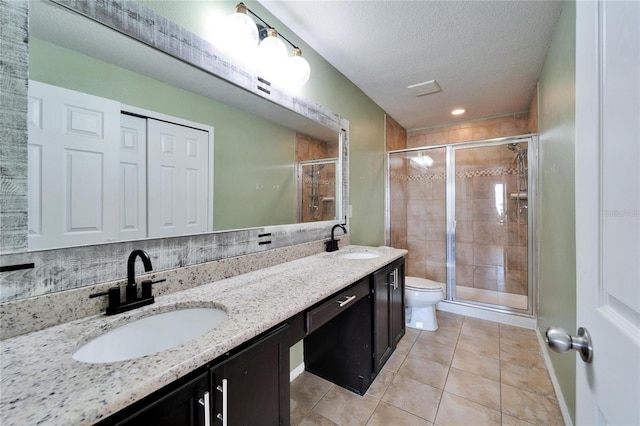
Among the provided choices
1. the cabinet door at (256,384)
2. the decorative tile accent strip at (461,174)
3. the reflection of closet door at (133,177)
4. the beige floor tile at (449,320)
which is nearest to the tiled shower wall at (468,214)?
the decorative tile accent strip at (461,174)

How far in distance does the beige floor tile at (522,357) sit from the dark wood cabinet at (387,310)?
79 centimetres

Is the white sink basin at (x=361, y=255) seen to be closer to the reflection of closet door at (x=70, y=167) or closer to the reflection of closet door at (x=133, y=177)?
the reflection of closet door at (x=133, y=177)

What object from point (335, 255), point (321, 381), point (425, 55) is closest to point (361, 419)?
point (321, 381)

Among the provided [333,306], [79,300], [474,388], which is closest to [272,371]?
[333,306]

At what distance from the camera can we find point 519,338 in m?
2.37

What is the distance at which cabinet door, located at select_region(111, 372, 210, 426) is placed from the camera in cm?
55

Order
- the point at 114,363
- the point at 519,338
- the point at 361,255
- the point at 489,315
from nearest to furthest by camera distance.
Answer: the point at 114,363, the point at 361,255, the point at 519,338, the point at 489,315

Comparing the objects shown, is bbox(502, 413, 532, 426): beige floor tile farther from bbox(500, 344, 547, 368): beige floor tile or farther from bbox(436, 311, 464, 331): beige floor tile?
bbox(436, 311, 464, 331): beige floor tile

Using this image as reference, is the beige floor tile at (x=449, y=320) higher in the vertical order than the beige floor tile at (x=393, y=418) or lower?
higher

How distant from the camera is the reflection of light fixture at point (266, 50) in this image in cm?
134

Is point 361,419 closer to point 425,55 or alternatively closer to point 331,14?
point 331,14

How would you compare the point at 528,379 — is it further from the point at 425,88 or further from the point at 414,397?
the point at 425,88

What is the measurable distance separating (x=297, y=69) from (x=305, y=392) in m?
2.09

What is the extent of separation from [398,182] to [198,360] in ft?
10.5
